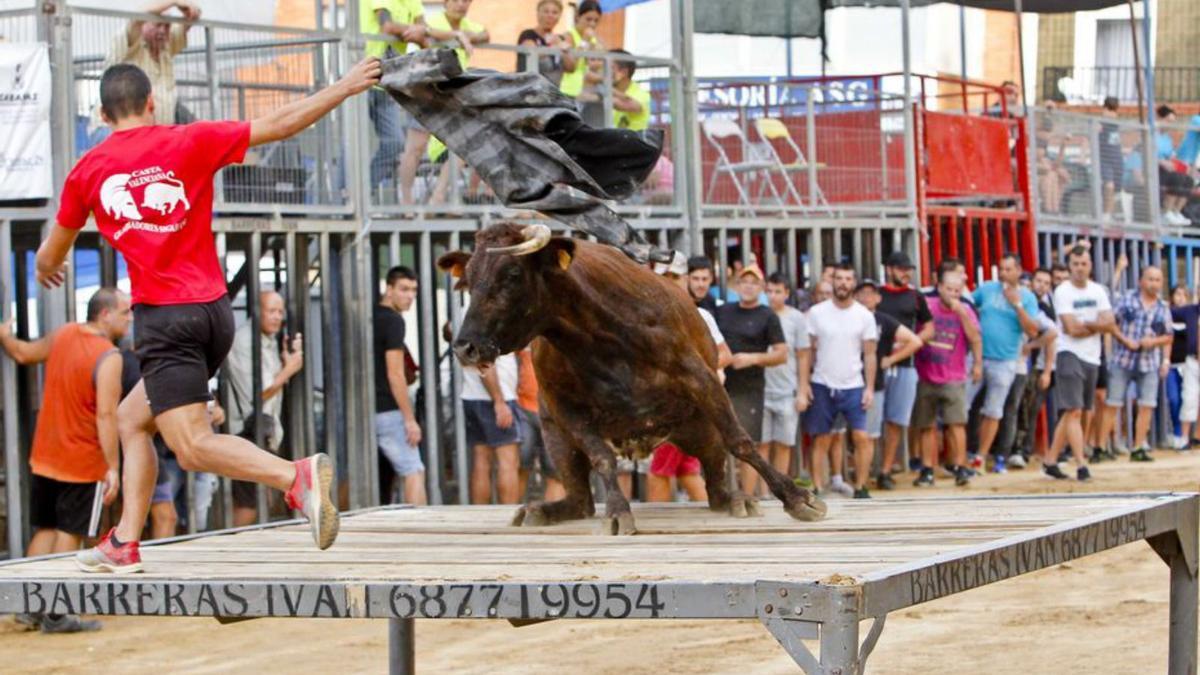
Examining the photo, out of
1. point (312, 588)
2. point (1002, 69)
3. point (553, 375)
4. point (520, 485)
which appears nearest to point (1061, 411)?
point (520, 485)

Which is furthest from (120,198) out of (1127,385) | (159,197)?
(1127,385)

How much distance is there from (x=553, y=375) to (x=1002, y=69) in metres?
35.9

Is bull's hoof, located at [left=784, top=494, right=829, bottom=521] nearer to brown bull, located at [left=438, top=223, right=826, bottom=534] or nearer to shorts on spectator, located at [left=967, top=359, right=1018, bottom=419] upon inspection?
brown bull, located at [left=438, top=223, right=826, bottom=534]

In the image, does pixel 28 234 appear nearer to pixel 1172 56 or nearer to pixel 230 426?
pixel 230 426

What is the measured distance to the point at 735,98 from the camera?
19484mm

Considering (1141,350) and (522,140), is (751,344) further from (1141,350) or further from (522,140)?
(1141,350)

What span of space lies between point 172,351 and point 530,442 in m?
7.99

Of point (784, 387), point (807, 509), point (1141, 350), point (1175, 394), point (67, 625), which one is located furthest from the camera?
point (1175, 394)

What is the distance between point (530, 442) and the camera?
1473 cm

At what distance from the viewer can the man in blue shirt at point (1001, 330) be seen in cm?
1897

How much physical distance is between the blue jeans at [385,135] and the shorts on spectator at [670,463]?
9.31ft

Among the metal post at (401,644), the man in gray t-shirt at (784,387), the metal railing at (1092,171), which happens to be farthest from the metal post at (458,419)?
the metal railing at (1092,171)

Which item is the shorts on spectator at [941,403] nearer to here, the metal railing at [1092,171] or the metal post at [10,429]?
the metal railing at [1092,171]

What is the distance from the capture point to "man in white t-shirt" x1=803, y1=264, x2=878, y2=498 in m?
16.7
